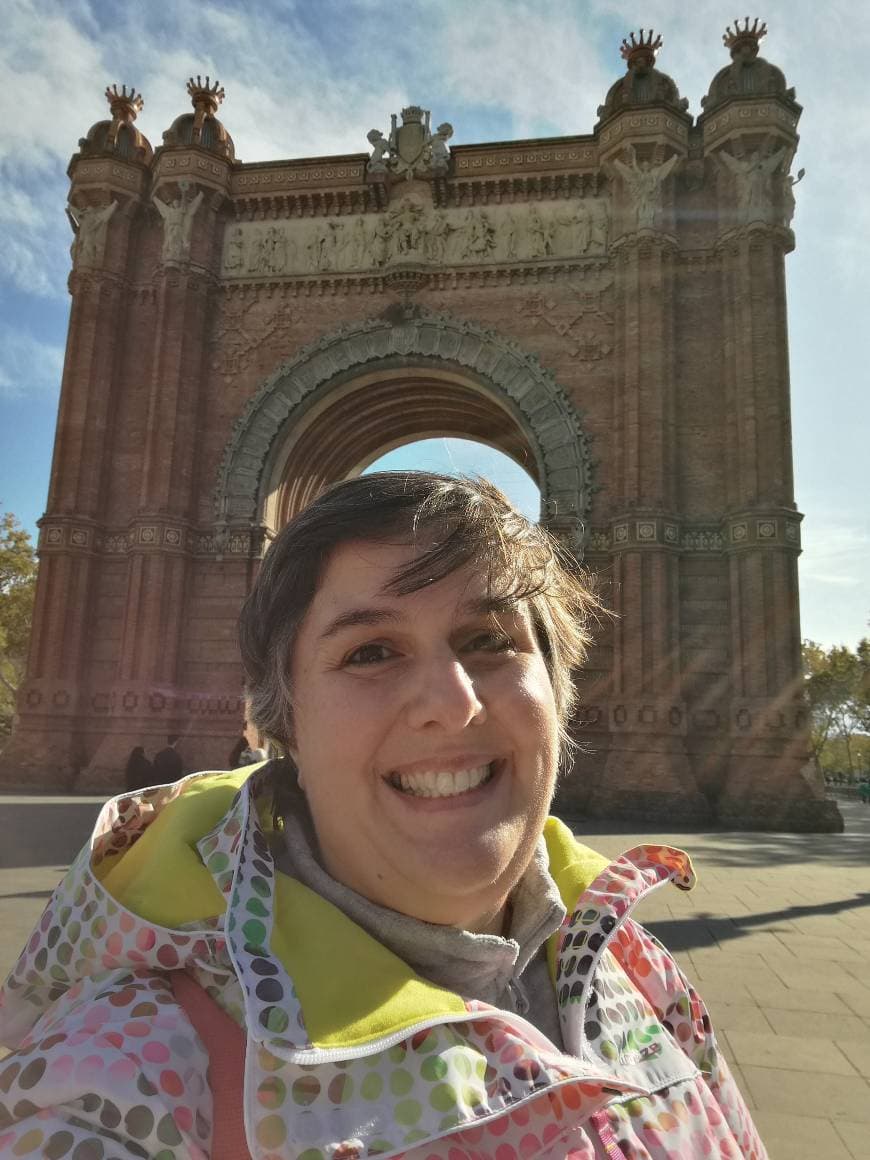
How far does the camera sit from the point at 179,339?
742 inches

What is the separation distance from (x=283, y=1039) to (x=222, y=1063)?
0.35 feet

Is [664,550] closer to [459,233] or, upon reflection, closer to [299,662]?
[459,233]

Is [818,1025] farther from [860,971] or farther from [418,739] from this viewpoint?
[418,739]

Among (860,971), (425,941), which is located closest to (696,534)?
(860,971)

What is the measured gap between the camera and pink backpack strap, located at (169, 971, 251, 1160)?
3.20 feet

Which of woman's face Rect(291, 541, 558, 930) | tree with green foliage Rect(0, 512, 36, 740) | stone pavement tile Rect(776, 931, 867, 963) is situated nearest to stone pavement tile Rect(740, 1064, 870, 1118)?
stone pavement tile Rect(776, 931, 867, 963)

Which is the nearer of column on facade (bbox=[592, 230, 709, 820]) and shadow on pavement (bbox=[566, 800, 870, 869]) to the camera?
shadow on pavement (bbox=[566, 800, 870, 869])

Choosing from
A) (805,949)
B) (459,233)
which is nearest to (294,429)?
(459,233)

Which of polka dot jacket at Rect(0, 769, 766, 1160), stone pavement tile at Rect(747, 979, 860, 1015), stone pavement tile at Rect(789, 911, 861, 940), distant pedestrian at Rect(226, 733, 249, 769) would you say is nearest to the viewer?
polka dot jacket at Rect(0, 769, 766, 1160)

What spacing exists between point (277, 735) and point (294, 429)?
18.0 meters

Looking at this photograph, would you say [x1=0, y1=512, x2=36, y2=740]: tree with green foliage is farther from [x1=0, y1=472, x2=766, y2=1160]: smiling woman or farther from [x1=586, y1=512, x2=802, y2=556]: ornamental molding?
[x1=0, y1=472, x2=766, y2=1160]: smiling woman

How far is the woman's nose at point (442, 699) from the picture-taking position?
1313 millimetres

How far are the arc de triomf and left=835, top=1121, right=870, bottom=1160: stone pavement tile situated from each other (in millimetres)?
11850

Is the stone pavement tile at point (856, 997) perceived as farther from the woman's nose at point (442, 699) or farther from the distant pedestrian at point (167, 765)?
the distant pedestrian at point (167, 765)
